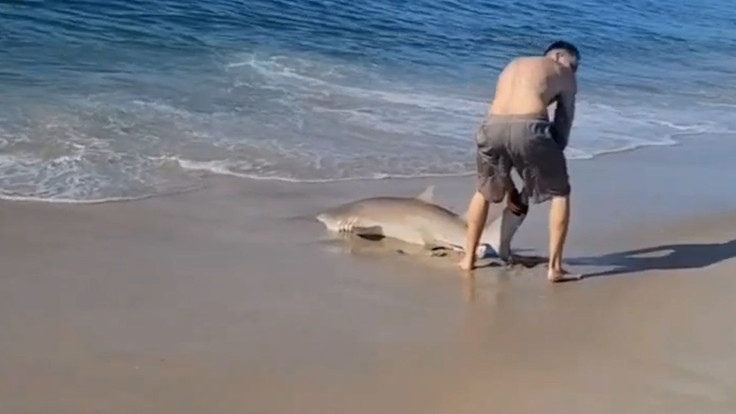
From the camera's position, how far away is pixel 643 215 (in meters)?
7.95

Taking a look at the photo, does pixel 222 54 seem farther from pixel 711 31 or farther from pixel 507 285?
pixel 711 31

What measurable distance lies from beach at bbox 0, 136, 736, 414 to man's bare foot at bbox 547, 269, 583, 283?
69mm

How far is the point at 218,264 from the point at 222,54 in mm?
7922

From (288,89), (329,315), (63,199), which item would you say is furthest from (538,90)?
(288,89)

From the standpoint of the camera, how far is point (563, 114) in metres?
6.29

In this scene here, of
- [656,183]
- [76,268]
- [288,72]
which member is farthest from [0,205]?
[288,72]

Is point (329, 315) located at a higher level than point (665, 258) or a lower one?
higher

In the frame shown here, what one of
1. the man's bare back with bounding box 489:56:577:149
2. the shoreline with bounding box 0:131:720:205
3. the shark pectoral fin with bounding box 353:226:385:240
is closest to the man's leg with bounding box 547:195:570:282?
the man's bare back with bounding box 489:56:577:149

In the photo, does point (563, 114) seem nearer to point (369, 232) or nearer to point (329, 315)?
point (369, 232)

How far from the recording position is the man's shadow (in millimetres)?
6707

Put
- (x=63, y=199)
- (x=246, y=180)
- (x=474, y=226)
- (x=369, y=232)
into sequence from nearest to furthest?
(x=474, y=226)
(x=369, y=232)
(x=63, y=199)
(x=246, y=180)

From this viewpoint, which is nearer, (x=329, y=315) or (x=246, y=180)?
(x=329, y=315)

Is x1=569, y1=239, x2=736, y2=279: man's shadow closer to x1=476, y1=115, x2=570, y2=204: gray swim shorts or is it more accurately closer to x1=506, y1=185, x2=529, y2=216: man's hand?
x1=506, y1=185, x2=529, y2=216: man's hand

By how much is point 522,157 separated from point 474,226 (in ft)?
1.59
